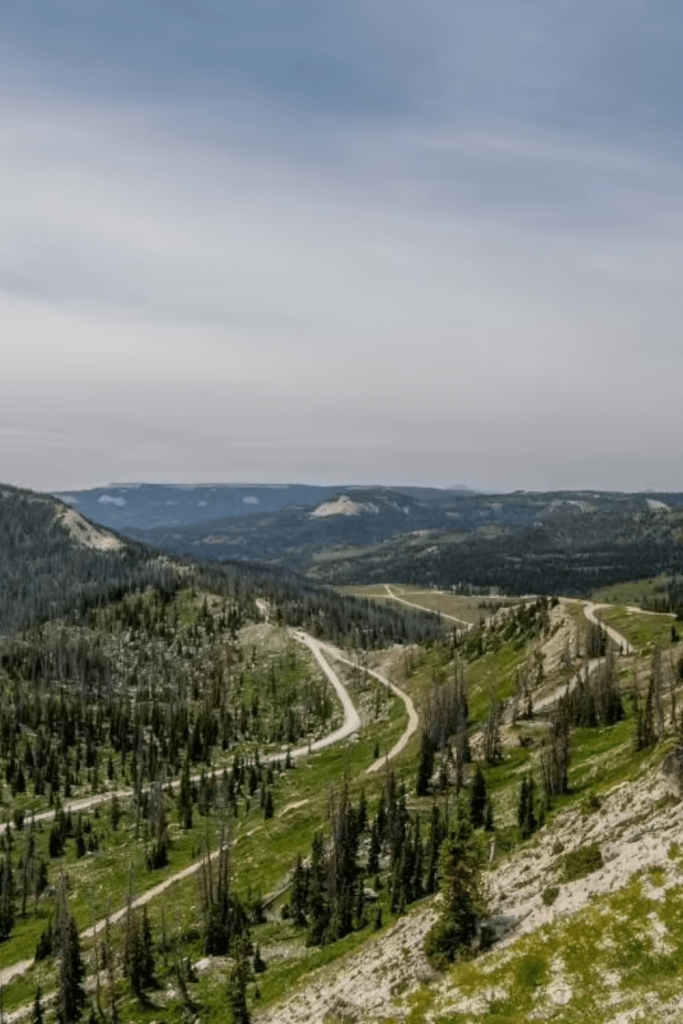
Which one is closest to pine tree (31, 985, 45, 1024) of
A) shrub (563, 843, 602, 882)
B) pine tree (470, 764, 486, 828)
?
pine tree (470, 764, 486, 828)

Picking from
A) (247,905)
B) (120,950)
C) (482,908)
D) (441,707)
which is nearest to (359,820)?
(247,905)

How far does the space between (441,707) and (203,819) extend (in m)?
64.5

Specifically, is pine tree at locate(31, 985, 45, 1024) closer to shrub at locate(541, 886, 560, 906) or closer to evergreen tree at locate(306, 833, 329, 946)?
evergreen tree at locate(306, 833, 329, 946)

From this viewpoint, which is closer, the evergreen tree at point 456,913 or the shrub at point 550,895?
the evergreen tree at point 456,913

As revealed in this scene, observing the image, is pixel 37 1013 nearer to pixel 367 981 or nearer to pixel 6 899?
pixel 367 981

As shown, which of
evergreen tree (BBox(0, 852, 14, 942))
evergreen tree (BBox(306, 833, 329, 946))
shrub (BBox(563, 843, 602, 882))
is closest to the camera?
shrub (BBox(563, 843, 602, 882))

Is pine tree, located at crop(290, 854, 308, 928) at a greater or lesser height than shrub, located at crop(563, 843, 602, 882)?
lesser

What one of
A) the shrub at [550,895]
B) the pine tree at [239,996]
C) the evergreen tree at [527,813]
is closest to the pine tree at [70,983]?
the pine tree at [239,996]

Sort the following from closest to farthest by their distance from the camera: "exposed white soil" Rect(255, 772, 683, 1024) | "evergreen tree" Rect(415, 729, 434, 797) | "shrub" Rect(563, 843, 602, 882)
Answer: "exposed white soil" Rect(255, 772, 683, 1024)
"shrub" Rect(563, 843, 602, 882)
"evergreen tree" Rect(415, 729, 434, 797)

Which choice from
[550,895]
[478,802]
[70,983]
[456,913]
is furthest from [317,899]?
[550,895]

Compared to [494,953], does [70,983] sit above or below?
below

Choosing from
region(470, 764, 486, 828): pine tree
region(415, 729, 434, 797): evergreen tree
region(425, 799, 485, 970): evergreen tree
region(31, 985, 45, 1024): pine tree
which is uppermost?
region(425, 799, 485, 970): evergreen tree

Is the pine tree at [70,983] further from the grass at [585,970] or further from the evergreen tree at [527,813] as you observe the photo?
the evergreen tree at [527,813]

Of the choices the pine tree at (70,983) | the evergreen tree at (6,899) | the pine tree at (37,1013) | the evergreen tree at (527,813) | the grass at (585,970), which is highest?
the grass at (585,970)
